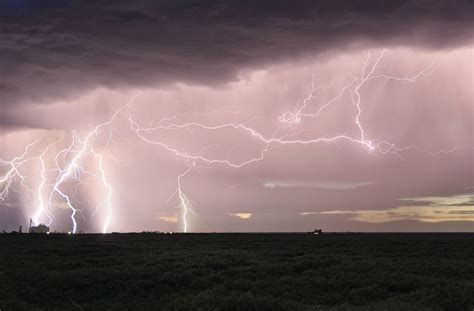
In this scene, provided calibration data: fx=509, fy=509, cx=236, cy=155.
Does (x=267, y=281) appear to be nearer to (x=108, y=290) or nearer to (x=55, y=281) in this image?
(x=108, y=290)

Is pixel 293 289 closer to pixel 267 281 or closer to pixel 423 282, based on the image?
pixel 267 281

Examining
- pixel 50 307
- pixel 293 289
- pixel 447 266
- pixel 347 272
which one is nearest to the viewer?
pixel 50 307

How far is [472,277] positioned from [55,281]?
22.8m

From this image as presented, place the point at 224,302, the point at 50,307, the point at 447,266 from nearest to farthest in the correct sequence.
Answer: the point at 224,302 → the point at 50,307 → the point at 447,266

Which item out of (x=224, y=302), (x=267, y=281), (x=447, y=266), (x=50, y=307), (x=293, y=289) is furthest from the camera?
(x=447, y=266)

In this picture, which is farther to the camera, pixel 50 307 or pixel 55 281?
pixel 55 281

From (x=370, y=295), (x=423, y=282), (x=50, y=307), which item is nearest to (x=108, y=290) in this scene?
(x=50, y=307)

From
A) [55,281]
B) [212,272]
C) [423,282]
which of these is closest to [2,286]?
[55,281]

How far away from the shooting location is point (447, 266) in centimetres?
3250

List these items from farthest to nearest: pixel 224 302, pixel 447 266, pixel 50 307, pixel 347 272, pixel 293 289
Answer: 1. pixel 447 266
2. pixel 347 272
3. pixel 293 289
4. pixel 50 307
5. pixel 224 302

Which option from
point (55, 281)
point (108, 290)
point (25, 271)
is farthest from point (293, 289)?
point (25, 271)

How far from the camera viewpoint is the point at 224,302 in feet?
64.3

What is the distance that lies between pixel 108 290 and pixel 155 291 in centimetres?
260

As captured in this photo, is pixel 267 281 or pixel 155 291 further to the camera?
pixel 267 281
